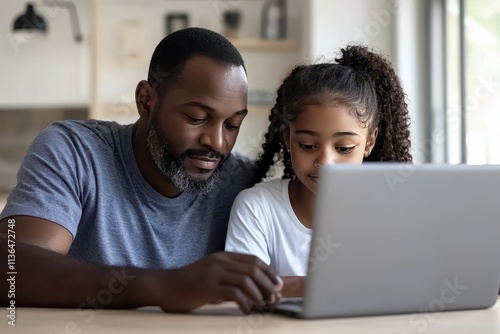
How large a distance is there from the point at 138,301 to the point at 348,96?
81cm

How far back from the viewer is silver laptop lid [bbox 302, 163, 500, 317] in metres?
1.11

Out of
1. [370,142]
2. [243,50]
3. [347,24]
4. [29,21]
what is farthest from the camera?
[243,50]

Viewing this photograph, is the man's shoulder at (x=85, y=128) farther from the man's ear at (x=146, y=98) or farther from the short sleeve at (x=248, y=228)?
the short sleeve at (x=248, y=228)

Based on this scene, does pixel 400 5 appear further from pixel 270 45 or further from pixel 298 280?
pixel 298 280

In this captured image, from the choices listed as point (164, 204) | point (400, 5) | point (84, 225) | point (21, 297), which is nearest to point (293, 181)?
point (164, 204)

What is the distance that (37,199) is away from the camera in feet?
5.12

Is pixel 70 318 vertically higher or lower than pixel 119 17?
lower

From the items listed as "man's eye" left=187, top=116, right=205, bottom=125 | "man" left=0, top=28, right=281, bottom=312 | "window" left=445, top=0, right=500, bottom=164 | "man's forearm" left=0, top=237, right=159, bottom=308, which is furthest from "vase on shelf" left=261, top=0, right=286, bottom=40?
"man's forearm" left=0, top=237, right=159, bottom=308

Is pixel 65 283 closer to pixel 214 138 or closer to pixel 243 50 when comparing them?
pixel 214 138

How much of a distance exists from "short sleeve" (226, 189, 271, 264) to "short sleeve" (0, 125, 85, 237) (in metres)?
0.33

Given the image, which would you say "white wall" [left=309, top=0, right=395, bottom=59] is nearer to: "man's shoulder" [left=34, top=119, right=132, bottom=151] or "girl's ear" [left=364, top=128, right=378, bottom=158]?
"girl's ear" [left=364, top=128, right=378, bottom=158]

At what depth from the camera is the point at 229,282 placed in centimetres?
118

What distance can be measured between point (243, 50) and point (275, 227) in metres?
2.91

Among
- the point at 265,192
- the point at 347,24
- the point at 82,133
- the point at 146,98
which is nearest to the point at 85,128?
the point at 82,133
